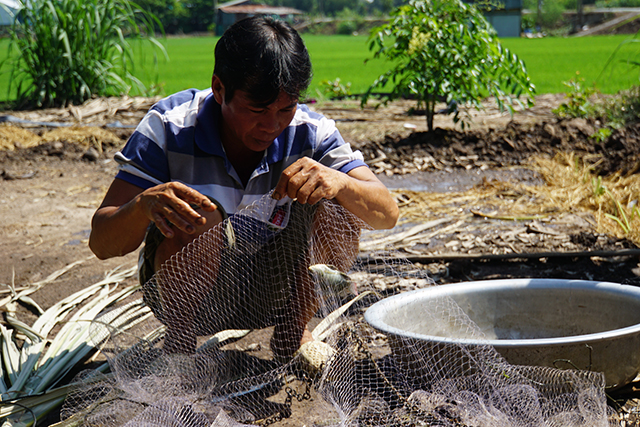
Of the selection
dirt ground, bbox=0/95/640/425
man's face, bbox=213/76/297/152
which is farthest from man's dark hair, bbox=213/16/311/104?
dirt ground, bbox=0/95/640/425

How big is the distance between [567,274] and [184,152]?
5.95ft

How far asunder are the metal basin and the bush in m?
6.17

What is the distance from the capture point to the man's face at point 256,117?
173cm

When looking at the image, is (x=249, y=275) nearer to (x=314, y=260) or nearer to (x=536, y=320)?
(x=314, y=260)

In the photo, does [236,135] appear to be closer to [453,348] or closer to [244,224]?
[244,224]

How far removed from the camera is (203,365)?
1812 mm

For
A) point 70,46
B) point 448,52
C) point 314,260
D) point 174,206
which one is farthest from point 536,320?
point 70,46

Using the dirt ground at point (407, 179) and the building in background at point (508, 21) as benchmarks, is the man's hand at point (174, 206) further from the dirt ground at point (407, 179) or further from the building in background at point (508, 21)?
the building in background at point (508, 21)

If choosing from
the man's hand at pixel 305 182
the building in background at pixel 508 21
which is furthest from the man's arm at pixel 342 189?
the building in background at pixel 508 21

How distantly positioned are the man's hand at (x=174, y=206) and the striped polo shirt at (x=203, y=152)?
0.28 metres

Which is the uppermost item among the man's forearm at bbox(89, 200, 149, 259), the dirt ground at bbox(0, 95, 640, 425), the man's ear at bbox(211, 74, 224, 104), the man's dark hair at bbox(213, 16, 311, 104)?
the man's dark hair at bbox(213, 16, 311, 104)

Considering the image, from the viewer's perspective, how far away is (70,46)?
7.55 metres

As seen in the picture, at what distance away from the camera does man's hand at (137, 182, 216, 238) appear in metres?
1.55

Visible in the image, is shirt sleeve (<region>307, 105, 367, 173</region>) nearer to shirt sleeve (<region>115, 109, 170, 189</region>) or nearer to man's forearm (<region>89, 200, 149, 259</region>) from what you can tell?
shirt sleeve (<region>115, 109, 170, 189</region>)
